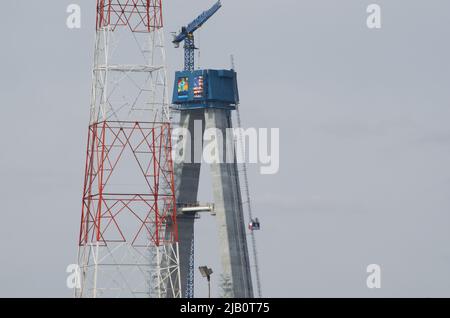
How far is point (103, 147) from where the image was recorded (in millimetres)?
144375
